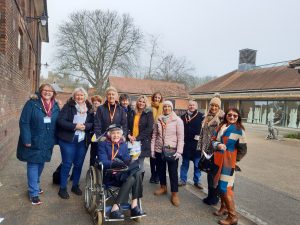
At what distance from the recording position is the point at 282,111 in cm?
2250

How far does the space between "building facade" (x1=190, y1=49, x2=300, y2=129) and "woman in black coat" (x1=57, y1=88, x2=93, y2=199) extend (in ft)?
50.9

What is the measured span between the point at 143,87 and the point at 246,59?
15.2 meters

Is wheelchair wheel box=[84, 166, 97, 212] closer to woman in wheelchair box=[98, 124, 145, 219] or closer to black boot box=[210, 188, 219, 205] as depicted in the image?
woman in wheelchair box=[98, 124, 145, 219]

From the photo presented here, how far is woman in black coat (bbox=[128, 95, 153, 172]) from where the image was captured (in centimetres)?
531

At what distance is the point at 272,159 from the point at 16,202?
8.52 m

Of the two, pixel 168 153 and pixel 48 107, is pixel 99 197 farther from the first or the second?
pixel 48 107

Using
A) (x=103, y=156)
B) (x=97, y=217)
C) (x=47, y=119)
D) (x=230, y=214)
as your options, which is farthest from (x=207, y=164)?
(x=47, y=119)

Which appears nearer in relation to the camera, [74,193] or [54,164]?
[74,193]

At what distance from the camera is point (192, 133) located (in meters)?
5.87

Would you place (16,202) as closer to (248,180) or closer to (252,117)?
(248,180)

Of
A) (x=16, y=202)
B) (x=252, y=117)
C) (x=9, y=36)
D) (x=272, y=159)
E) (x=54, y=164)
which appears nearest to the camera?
(x=16, y=202)

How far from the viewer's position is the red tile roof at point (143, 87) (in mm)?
40656

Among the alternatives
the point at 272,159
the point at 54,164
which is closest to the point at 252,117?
the point at 272,159

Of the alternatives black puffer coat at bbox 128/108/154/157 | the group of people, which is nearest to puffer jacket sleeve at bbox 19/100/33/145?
the group of people
